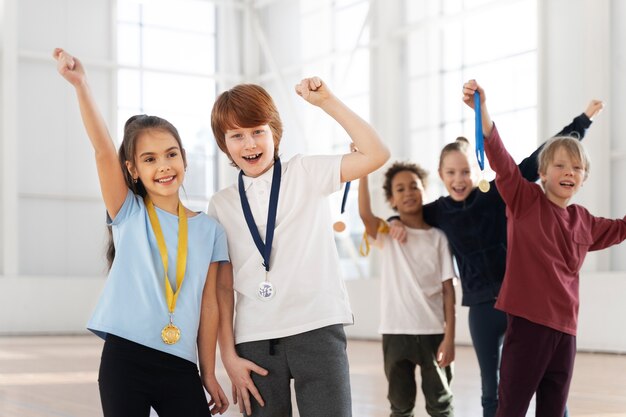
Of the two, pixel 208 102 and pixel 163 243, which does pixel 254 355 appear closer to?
pixel 163 243

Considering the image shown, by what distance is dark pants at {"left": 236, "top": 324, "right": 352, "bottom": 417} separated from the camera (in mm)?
2205

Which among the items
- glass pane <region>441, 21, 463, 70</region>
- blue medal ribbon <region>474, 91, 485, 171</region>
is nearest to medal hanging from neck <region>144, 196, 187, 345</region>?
blue medal ribbon <region>474, 91, 485, 171</region>

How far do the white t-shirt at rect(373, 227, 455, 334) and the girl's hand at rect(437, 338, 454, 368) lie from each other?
105 mm

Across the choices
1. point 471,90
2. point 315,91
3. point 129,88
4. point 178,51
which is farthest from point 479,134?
point 178,51

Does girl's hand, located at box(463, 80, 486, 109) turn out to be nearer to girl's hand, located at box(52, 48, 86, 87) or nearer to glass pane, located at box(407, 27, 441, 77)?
girl's hand, located at box(52, 48, 86, 87)

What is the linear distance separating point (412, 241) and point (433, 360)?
500 millimetres

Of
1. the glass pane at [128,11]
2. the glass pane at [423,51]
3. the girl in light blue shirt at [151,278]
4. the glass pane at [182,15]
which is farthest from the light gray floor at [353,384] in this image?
the glass pane at [182,15]

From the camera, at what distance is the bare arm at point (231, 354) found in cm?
225

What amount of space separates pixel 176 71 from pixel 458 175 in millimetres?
11531

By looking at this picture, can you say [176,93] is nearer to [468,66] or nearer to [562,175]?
[468,66]

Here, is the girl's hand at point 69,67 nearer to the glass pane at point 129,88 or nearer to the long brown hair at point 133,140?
the long brown hair at point 133,140

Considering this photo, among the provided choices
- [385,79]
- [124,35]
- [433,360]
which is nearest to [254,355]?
[433,360]

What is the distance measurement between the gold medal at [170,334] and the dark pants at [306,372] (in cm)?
20

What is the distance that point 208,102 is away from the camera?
1483cm
